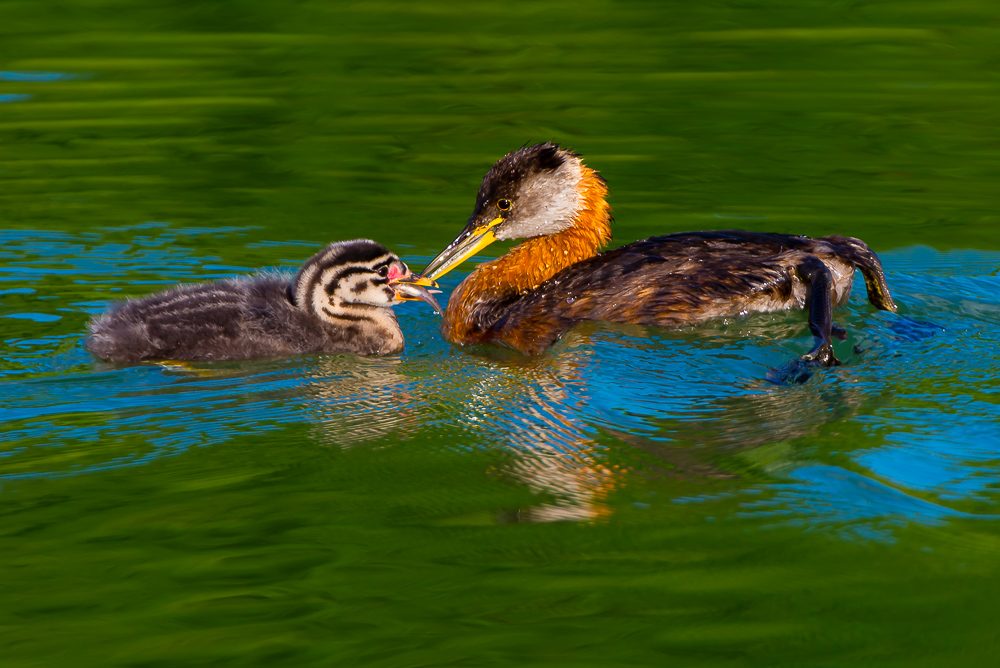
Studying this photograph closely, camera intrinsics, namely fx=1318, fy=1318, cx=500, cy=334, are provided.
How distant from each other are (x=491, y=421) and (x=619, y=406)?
1.80ft

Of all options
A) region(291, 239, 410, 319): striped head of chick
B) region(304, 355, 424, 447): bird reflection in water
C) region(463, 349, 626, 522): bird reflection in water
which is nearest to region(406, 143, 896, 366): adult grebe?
region(291, 239, 410, 319): striped head of chick

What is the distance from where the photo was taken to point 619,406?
5.55m

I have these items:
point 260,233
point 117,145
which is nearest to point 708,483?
point 260,233

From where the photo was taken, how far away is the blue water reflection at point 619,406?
472cm

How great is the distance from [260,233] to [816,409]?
4633 millimetres

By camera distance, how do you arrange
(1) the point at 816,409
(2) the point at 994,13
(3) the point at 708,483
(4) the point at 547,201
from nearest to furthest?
(3) the point at 708,483
(1) the point at 816,409
(4) the point at 547,201
(2) the point at 994,13

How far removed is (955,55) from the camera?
12.9 metres

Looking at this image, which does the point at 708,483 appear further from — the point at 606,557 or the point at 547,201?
the point at 547,201

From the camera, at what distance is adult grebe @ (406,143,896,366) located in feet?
21.7

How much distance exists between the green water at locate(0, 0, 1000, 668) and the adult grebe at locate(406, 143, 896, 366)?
0.54ft

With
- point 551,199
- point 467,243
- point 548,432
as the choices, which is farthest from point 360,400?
point 551,199

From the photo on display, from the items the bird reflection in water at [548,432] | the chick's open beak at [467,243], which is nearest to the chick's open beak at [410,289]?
the chick's open beak at [467,243]

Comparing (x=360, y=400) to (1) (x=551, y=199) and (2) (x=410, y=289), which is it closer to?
(2) (x=410, y=289)

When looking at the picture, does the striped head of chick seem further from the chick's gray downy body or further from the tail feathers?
the tail feathers
